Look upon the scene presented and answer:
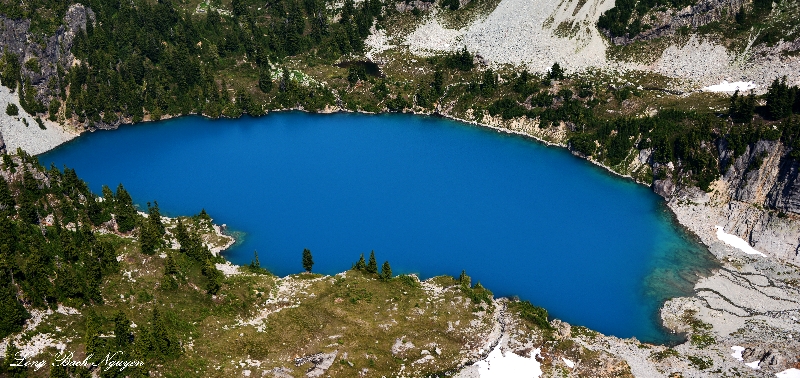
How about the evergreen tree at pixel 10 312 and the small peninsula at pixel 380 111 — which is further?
the small peninsula at pixel 380 111

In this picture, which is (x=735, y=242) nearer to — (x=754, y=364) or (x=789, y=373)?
(x=754, y=364)

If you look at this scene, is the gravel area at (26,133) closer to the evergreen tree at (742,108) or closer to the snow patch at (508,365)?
the snow patch at (508,365)

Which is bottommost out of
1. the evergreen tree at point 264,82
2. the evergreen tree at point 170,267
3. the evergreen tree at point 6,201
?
the evergreen tree at point 170,267

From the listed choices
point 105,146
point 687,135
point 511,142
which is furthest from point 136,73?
point 687,135

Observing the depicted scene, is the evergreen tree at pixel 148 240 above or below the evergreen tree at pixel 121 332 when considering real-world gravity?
above

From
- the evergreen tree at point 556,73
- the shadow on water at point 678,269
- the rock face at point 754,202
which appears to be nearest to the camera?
the shadow on water at point 678,269

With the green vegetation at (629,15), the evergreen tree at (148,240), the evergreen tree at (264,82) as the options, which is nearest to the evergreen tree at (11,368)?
the evergreen tree at (148,240)

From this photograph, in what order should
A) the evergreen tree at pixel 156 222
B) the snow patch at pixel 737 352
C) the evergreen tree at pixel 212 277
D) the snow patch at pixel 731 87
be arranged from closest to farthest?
the snow patch at pixel 737 352 < the evergreen tree at pixel 212 277 < the evergreen tree at pixel 156 222 < the snow patch at pixel 731 87
